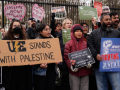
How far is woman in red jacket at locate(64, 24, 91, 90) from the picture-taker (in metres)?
3.10

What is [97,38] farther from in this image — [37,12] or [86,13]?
[37,12]

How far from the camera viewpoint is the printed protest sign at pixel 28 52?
287 cm

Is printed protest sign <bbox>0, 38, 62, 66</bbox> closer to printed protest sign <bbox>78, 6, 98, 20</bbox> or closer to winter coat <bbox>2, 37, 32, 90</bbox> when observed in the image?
winter coat <bbox>2, 37, 32, 90</bbox>

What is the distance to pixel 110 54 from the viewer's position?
3.12m

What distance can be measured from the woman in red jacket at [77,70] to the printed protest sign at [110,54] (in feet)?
1.27

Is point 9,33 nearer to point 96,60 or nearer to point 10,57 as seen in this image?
point 10,57

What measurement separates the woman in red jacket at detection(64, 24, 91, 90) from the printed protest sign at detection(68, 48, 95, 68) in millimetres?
122

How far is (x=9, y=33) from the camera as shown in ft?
9.81

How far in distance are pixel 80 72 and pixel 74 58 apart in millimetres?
351

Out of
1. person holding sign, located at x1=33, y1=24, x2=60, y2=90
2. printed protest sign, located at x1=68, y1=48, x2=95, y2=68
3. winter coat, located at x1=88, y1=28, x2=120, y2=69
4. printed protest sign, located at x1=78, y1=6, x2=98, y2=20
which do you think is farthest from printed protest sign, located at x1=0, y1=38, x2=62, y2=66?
printed protest sign, located at x1=78, y1=6, x2=98, y2=20

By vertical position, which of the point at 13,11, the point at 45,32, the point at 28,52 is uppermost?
the point at 13,11

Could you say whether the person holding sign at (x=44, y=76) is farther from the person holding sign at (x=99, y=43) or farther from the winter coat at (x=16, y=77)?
the person holding sign at (x=99, y=43)

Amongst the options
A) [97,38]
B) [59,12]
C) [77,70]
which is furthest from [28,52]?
[59,12]

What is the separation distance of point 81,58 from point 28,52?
117 centimetres
